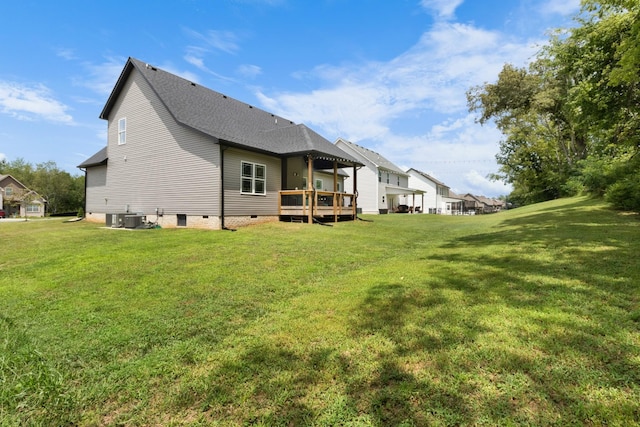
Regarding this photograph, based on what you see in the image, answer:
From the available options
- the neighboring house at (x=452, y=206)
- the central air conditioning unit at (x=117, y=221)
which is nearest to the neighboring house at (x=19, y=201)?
the central air conditioning unit at (x=117, y=221)

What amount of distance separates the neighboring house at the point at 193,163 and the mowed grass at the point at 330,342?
7.18m

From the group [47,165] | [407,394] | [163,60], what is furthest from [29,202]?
[407,394]

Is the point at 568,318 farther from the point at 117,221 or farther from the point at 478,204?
the point at 478,204

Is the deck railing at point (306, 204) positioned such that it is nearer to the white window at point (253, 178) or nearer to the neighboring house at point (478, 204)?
the white window at point (253, 178)

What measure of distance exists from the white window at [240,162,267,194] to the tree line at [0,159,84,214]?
5146 centimetres

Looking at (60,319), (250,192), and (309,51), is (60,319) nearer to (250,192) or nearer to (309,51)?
(250,192)

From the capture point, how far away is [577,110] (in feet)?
40.4

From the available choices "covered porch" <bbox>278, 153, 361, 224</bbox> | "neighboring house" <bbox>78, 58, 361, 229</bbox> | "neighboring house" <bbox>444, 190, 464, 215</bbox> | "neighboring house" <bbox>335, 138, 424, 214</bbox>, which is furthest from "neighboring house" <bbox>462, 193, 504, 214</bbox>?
"neighboring house" <bbox>78, 58, 361, 229</bbox>

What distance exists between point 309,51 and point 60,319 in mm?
15954

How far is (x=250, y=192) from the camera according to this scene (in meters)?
14.1

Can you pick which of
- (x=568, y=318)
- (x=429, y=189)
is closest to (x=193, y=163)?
(x=568, y=318)

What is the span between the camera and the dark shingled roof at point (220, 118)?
13.8 metres

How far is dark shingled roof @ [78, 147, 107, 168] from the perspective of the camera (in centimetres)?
1698

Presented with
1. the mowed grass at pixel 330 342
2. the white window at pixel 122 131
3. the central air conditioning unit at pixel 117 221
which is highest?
the white window at pixel 122 131
